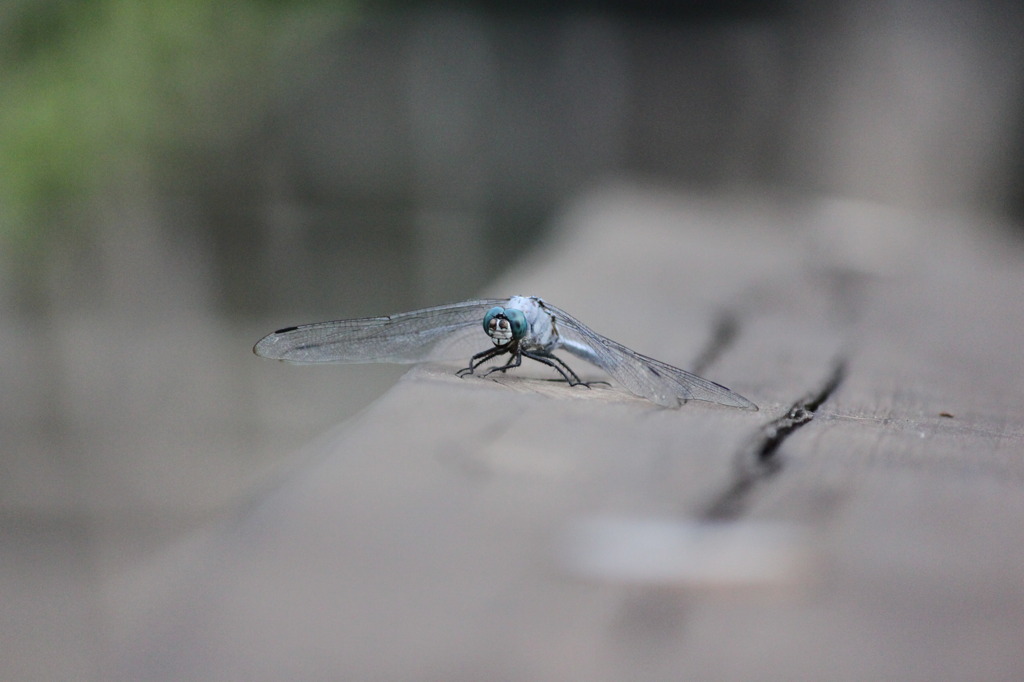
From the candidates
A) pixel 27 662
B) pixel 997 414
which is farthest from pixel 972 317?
pixel 27 662

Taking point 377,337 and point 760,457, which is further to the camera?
point 377,337

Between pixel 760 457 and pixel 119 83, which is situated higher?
pixel 119 83

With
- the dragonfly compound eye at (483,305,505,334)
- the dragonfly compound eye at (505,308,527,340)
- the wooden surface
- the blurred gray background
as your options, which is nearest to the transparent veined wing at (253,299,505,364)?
the dragonfly compound eye at (483,305,505,334)

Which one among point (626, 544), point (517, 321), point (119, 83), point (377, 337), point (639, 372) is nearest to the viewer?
point (626, 544)

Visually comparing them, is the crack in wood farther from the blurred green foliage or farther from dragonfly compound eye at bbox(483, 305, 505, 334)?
the blurred green foliage

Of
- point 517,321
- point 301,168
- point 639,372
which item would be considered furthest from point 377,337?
point 301,168

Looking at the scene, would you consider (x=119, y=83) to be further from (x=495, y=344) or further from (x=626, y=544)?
(x=626, y=544)

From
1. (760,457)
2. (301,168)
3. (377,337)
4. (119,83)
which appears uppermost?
(119,83)
